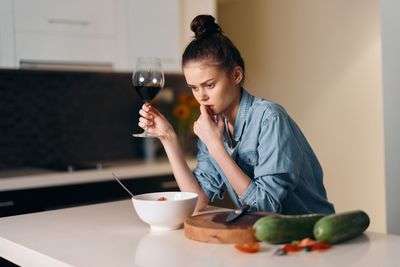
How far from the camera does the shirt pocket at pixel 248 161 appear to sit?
1950 mm

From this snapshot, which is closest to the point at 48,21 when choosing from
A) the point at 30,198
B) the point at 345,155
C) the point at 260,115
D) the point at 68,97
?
the point at 68,97

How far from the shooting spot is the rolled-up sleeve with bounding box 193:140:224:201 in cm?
212

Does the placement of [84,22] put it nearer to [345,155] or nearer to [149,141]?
[149,141]

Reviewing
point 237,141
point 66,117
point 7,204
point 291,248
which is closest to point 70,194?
point 7,204

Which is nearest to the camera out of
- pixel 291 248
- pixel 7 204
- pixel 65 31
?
pixel 291 248

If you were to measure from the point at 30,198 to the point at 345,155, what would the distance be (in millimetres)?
2169

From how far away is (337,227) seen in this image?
1348mm

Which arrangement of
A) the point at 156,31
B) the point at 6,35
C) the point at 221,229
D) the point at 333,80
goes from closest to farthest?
the point at 221,229 < the point at 6,35 < the point at 156,31 < the point at 333,80

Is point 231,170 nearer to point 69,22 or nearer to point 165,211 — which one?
point 165,211

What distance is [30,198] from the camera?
3.08 meters

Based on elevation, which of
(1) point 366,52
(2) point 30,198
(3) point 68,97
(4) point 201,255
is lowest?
(2) point 30,198

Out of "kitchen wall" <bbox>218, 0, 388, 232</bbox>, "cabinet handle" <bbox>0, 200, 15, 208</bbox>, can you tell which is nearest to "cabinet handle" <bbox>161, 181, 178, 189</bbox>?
"cabinet handle" <bbox>0, 200, 15, 208</bbox>

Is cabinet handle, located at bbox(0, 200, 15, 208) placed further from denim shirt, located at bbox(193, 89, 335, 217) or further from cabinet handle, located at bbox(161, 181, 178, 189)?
denim shirt, located at bbox(193, 89, 335, 217)

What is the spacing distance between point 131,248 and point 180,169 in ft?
2.06
